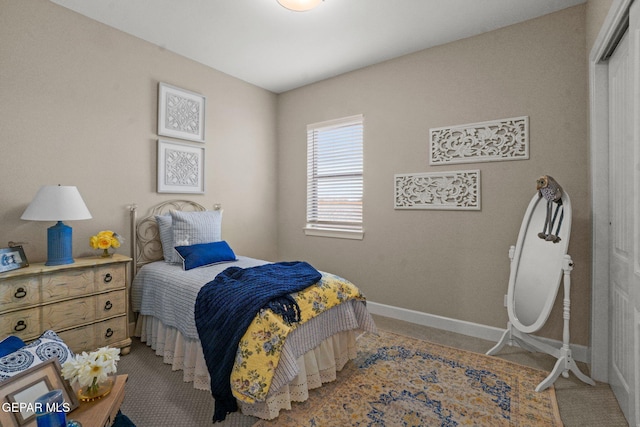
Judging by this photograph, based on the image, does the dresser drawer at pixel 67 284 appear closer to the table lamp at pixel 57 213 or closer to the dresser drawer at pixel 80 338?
the table lamp at pixel 57 213

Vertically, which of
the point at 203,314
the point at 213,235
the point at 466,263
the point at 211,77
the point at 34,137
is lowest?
the point at 203,314

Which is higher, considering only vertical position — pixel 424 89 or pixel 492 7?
pixel 492 7

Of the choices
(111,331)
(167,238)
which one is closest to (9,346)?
(111,331)

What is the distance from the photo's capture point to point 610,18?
72.2 inches

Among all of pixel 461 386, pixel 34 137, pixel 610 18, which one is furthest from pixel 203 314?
pixel 610 18

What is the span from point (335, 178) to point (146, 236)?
225cm

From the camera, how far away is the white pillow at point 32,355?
3.67 ft

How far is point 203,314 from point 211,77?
284 centimetres

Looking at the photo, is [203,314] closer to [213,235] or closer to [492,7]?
[213,235]

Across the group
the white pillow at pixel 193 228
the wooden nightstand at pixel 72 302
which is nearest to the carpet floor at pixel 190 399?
the wooden nightstand at pixel 72 302

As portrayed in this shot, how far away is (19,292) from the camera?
2.05 meters

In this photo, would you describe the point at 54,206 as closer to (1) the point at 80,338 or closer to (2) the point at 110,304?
(2) the point at 110,304

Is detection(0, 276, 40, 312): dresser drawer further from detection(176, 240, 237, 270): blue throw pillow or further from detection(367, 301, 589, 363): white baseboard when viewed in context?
detection(367, 301, 589, 363): white baseboard

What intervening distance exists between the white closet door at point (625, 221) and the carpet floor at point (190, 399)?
0.40 ft
